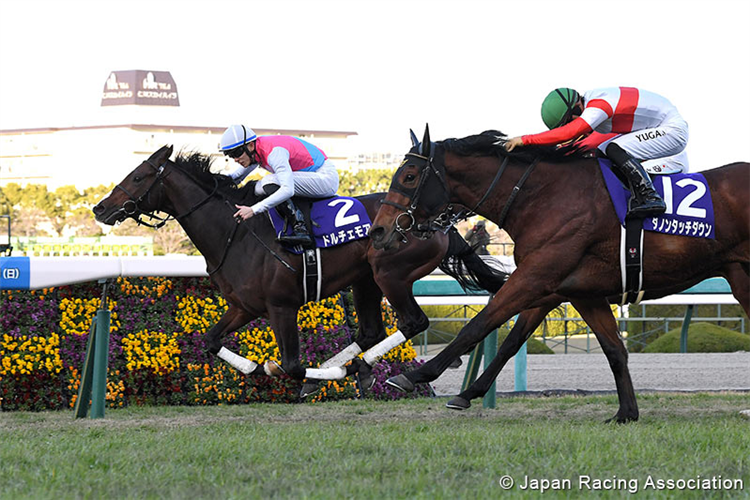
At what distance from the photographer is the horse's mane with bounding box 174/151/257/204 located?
7.50 metres

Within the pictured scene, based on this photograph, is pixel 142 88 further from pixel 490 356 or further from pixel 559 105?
pixel 559 105

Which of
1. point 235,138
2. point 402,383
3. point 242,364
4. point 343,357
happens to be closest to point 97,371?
point 242,364

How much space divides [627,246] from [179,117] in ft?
392

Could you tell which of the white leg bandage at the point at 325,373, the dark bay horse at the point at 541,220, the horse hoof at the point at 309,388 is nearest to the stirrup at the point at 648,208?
the dark bay horse at the point at 541,220

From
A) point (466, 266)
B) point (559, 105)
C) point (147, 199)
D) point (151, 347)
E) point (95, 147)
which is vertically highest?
point (559, 105)

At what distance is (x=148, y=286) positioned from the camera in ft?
27.4

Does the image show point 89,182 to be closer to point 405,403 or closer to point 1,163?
point 1,163

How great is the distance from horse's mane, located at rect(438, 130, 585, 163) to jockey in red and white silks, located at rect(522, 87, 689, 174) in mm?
56

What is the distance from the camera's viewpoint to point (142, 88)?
156 metres

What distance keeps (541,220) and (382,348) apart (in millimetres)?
1763

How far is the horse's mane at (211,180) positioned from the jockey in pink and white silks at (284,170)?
0.09 meters

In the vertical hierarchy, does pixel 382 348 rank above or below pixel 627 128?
below
